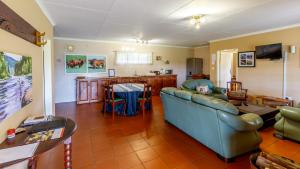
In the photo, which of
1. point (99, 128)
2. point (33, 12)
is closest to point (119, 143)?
point (99, 128)

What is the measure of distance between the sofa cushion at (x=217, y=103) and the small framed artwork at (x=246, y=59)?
3.69 m

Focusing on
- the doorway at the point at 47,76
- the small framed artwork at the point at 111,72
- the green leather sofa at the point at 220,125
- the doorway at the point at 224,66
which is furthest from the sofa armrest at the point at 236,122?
the small framed artwork at the point at 111,72

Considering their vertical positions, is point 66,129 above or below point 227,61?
below

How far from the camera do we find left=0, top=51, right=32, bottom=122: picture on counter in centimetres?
135

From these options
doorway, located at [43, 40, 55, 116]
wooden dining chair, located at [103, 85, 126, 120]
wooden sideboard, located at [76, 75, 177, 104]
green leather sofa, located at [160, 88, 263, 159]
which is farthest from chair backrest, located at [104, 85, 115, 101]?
green leather sofa, located at [160, 88, 263, 159]

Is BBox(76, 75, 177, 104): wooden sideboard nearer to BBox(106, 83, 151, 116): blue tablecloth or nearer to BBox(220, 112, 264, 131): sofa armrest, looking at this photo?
BBox(106, 83, 151, 116): blue tablecloth

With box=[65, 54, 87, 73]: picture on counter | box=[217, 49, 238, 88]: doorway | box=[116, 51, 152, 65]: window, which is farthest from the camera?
box=[116, 51, 152, 65]: window

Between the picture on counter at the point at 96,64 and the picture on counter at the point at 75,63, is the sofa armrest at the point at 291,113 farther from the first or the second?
the picture on counter at the point at 75,63

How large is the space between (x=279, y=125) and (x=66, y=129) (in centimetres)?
336

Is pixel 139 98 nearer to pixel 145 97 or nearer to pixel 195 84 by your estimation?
pixel 145 97

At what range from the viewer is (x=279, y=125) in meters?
2.85

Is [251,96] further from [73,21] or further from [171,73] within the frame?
[73,21]

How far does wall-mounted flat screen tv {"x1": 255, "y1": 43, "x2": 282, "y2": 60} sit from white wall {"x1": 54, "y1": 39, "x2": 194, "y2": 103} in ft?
12.3

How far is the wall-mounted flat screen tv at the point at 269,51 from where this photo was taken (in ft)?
14.2
